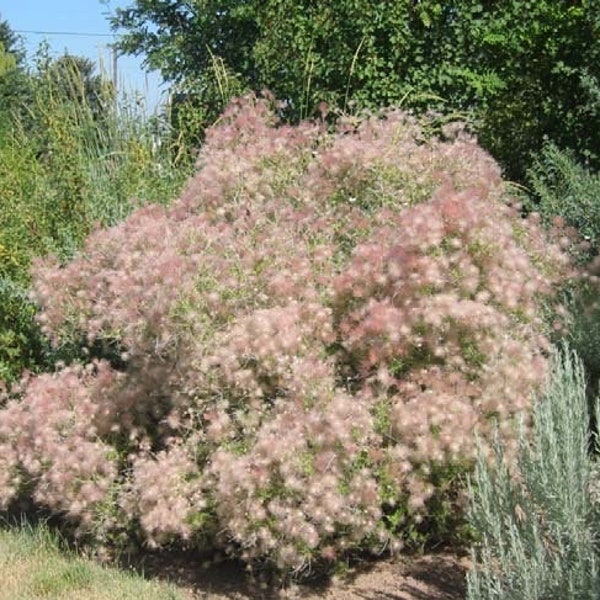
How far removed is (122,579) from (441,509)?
4.20ft

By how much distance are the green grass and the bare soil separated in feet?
0.56

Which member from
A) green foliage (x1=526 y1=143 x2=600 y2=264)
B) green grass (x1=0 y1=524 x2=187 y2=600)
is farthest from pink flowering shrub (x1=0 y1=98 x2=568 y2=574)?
green foliage (x1=526 y1=143 x2=600 y2=264)

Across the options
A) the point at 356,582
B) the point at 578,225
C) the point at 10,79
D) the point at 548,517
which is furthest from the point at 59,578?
the point at 10,79

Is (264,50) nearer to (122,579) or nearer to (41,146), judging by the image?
(41,146)

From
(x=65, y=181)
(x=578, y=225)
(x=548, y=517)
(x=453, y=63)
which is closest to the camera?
(x=548, y=517)

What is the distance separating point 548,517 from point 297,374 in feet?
3.49

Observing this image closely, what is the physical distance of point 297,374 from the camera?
367 centimetres

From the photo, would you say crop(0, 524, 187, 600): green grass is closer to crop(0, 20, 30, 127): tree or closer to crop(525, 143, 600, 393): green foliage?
crop(525, 143, 600, 393): green foliage

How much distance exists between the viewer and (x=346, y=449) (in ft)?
11.6

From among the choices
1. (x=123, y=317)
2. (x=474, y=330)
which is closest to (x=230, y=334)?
(x=123, y=317)

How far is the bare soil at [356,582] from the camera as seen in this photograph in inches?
152

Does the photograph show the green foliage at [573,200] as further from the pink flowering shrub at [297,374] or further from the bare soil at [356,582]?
the bare soil at [356,582]

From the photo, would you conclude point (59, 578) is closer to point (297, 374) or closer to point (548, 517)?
point (297, 374)

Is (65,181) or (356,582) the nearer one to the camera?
(356,582)
